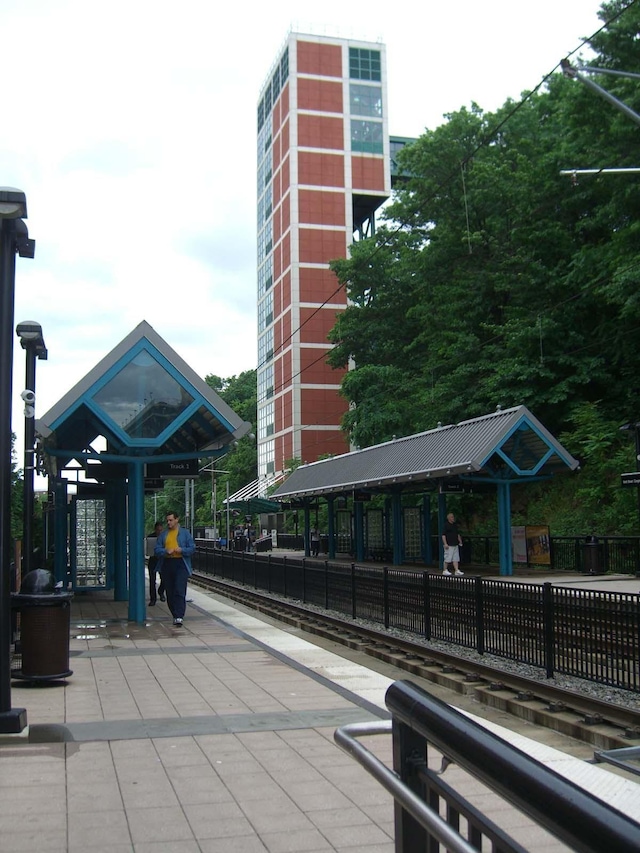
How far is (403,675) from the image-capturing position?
11.2m

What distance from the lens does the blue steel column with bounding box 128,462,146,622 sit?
15.1 meters

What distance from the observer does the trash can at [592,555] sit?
70.7 feet

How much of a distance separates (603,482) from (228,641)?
2010 cm

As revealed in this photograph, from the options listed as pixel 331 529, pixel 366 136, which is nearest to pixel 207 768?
pixel 331 529

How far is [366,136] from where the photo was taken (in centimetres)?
7625

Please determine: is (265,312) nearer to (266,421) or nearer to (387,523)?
(266,421)

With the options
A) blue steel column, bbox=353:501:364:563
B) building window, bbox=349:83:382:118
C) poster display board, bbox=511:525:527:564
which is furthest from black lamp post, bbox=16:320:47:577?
building window, bbox=349:83:382:118

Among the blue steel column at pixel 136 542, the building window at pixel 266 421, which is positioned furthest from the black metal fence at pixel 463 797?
the building window at pixel 266 421

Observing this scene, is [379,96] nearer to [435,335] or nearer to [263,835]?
[435,335]

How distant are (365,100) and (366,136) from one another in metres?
3.03

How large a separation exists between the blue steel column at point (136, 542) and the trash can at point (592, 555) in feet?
36.5

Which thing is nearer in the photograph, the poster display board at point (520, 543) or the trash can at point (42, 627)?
the trash can at point (42, 627)

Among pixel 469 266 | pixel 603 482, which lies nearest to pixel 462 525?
pixel 603 482

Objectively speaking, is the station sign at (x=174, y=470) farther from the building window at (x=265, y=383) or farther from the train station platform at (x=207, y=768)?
the building window at (x=265, y=383)
